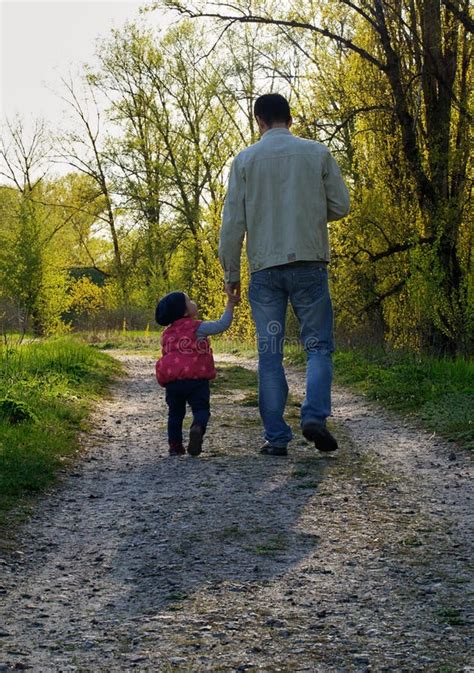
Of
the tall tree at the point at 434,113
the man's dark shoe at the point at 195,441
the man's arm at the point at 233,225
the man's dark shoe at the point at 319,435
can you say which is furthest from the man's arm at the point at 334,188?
the tall tree at the point at 434,113

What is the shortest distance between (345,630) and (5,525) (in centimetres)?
222

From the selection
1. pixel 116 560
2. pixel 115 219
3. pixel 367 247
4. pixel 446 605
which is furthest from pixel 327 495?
pixel 115 219

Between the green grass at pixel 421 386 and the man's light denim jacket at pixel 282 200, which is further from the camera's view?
the green grass at pixel 421 386

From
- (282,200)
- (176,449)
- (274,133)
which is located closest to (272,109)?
(274,133)

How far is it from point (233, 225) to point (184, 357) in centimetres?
104

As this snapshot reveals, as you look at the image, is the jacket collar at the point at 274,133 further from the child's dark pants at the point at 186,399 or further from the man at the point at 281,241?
the child's dark pants at the point at 186,399

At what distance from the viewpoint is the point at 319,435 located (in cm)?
589

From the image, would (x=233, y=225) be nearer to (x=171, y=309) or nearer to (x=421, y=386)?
(x=171, y=309)

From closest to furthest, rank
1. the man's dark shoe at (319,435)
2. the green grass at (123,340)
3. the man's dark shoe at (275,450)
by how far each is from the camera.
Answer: the man's dark shoe at (319,435) → the man's dark shoe at (275,450) → the green grass at (123,340)

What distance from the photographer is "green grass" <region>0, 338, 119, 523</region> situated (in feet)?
18.3

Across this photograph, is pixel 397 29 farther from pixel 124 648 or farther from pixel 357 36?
pixel 124 648

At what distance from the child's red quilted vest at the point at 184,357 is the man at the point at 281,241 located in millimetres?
453

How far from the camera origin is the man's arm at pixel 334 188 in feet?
20.4

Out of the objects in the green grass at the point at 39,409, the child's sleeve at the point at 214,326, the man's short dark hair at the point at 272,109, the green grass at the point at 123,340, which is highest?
the man's short dark hair at the point at 272,109
